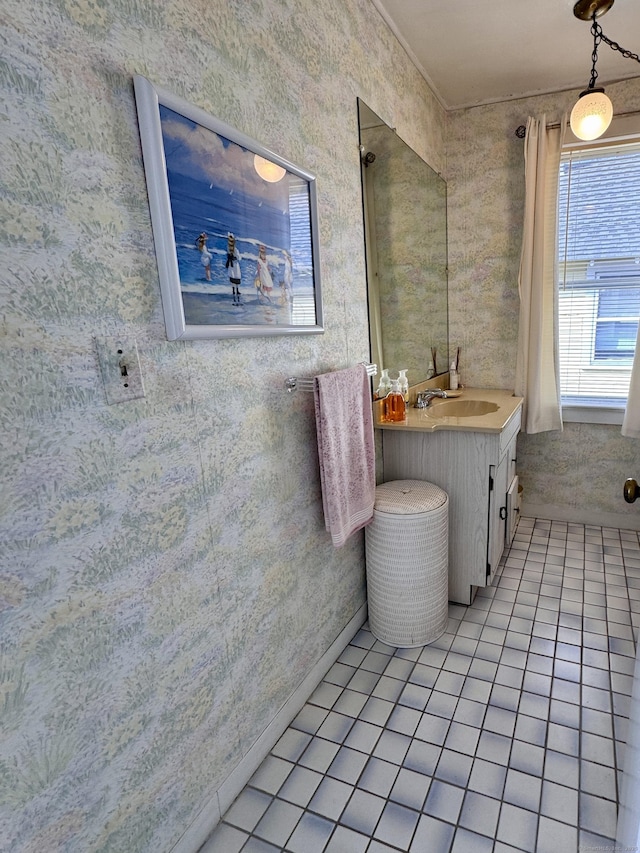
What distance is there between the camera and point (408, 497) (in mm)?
1860

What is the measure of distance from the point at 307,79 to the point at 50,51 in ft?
2.97

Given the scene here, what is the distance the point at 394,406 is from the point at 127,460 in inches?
54.5

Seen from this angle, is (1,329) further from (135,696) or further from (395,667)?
(395,667)

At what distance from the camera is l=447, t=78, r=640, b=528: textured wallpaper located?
266 cm

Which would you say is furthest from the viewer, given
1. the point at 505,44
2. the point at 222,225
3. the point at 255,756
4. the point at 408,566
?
the point at 505,44

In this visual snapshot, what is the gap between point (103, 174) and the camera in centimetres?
85

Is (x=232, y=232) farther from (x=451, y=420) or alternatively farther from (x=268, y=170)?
(x=451, y=420)

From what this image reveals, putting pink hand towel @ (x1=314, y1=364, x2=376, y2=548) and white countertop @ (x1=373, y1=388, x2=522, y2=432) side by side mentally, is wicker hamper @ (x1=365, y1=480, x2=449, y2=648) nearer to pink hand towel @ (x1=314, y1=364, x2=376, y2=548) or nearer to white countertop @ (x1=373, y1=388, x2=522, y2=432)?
pink hand towel @ (x1=314, y1=364, x2=376, y2=548)

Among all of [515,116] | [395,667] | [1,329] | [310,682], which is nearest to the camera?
[1,329]

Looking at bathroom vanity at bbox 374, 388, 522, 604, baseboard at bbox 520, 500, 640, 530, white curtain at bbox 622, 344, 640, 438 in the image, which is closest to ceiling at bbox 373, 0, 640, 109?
white curtain at bbox 622, 344, 640, 438

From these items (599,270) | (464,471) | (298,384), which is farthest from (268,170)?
(599,270)

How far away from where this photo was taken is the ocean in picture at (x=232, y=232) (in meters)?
1.01

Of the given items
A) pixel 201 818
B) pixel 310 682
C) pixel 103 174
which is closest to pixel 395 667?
pixel 310 682

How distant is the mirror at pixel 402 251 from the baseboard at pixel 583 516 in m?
1.11
